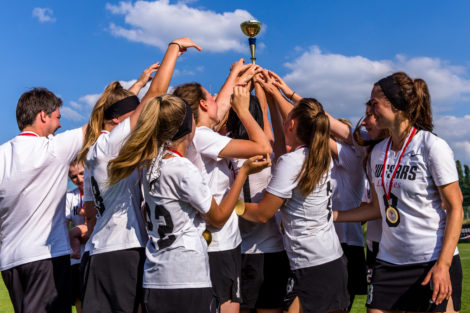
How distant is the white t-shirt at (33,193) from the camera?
12.2 ft

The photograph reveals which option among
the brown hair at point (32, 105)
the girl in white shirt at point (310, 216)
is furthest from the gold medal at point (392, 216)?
the brown hair at point (32, 105)

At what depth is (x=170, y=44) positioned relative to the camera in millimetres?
3709

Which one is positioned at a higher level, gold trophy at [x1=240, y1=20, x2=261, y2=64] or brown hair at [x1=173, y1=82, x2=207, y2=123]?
gold trophy at [x1=240, y1=20, x2=261, y2=64]

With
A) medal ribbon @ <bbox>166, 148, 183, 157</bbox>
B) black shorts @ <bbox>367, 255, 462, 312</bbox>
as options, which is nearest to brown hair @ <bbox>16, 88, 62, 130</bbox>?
medal ribbon @ <bbox>166, 148, 183, 157</bbox>

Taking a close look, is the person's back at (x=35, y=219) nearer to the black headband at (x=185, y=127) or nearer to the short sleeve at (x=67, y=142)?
the short sleeve at (x=67, y=142)

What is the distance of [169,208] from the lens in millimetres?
2869

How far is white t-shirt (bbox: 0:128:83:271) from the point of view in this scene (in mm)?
3717

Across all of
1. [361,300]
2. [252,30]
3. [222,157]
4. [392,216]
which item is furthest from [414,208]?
[361,300]

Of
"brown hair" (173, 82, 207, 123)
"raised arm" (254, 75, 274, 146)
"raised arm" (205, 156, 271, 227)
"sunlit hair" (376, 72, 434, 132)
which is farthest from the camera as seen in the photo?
"raised arm" (254, 75, 274, 146)

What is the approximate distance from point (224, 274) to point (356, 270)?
1302mm

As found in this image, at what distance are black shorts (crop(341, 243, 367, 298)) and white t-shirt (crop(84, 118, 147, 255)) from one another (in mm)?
1850

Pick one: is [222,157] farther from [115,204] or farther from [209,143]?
[115,204]

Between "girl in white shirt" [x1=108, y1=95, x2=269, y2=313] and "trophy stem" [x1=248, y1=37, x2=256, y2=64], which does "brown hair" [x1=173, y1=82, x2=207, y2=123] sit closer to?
"girl in white shirt" [x1=108, y1=95, x2=269, y2=313]

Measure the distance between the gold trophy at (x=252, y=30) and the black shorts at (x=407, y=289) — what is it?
7.54ft
